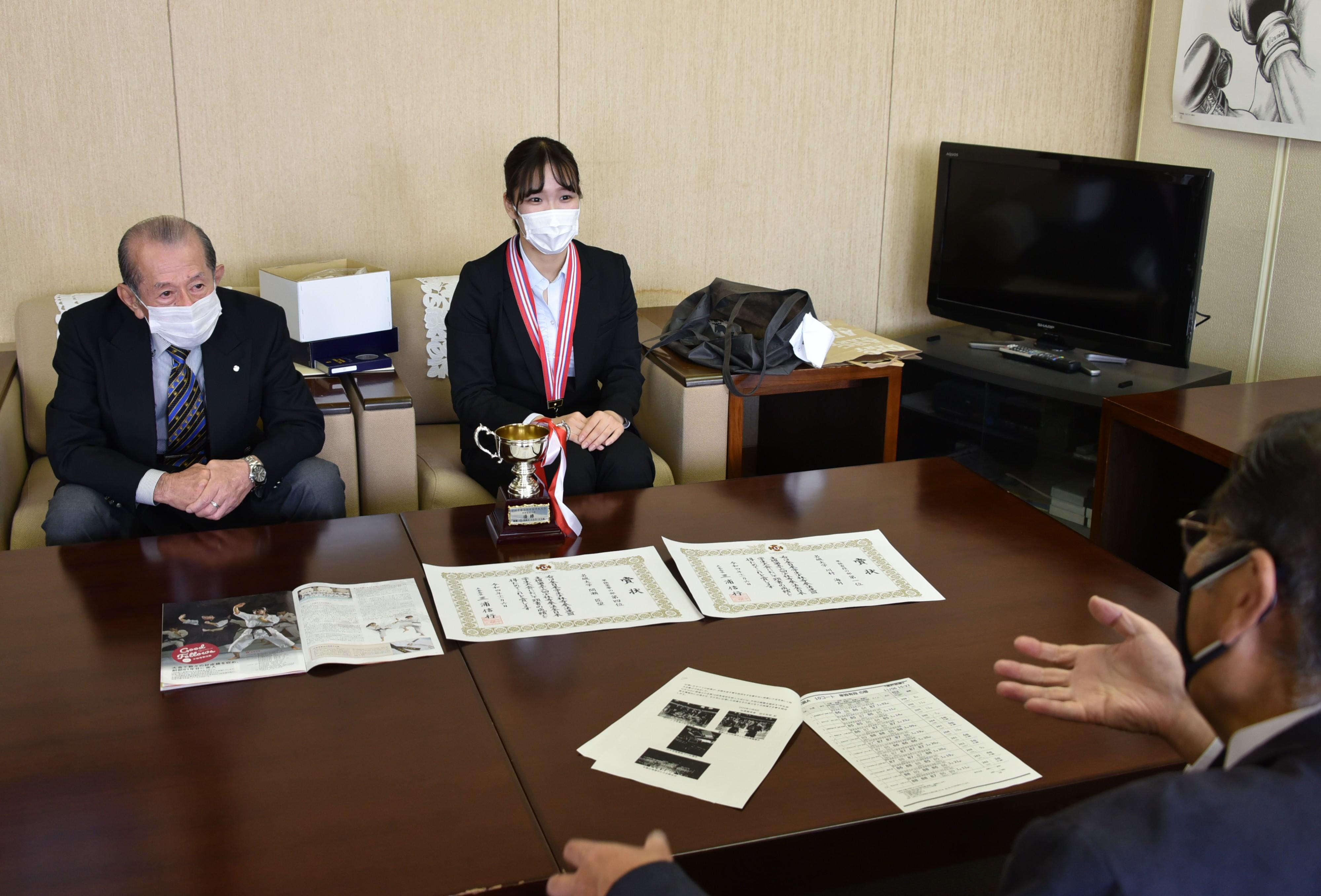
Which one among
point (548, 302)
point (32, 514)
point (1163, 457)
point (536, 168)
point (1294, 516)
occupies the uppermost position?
point (536, 168)

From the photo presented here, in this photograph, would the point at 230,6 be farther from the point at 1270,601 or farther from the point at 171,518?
the point at 1270,601

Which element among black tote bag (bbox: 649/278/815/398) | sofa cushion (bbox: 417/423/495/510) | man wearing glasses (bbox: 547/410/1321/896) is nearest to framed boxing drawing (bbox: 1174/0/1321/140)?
black tote bag (bbox: 649/278/815/398)

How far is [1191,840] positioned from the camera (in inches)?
33.6

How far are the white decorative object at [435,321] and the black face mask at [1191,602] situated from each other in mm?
2469

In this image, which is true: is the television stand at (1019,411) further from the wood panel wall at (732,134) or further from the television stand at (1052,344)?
the wood panel wall at (732,134)

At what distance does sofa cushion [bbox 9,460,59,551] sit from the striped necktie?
246mm

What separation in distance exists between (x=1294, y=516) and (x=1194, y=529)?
20 centimetres

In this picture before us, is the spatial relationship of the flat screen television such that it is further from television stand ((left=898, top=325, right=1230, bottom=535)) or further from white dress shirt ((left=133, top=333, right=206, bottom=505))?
white dress shirt ((left=133, top=333, right=206, bottom=505))

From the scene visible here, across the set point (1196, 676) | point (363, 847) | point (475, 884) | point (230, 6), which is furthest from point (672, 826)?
point (230, 6)

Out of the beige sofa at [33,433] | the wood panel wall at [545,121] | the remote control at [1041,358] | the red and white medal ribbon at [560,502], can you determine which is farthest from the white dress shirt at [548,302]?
the remote control at [1041,358]

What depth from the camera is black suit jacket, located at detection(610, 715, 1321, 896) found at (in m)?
0.85

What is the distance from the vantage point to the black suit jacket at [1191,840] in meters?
0.85

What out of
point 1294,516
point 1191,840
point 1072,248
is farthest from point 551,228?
point 1191,840

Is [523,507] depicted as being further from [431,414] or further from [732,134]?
[732,134]
